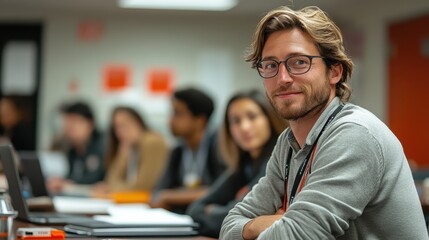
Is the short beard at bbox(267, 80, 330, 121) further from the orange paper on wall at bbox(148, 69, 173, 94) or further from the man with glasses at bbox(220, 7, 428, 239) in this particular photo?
the orange paper on wall at bbox(148, 69, 173, 94)

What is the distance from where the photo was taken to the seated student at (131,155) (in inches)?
229

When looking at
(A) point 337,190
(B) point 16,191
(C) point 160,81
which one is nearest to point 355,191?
(A) point 337,190

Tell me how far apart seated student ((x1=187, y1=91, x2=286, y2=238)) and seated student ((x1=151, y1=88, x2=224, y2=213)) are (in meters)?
0.80

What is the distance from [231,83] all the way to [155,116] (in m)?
1.01

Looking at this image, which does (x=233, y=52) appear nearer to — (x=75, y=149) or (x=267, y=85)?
(x=75, y=149)

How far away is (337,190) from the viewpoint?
1745mm

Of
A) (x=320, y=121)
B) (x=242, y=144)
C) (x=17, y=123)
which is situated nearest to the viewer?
(x=320, y=121)

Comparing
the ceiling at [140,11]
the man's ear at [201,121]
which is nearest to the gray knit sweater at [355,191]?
the man's ear at [201,121]

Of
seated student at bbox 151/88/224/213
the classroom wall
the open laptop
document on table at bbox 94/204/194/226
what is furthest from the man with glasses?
the classroom wall

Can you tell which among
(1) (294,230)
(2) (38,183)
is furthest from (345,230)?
(2) (38,183)

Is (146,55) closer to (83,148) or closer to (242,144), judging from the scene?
(83,148)

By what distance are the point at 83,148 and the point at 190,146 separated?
228 centimetres

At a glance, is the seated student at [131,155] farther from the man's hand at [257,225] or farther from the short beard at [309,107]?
the short beard at [309,107]

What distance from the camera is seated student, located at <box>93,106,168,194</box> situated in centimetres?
580
